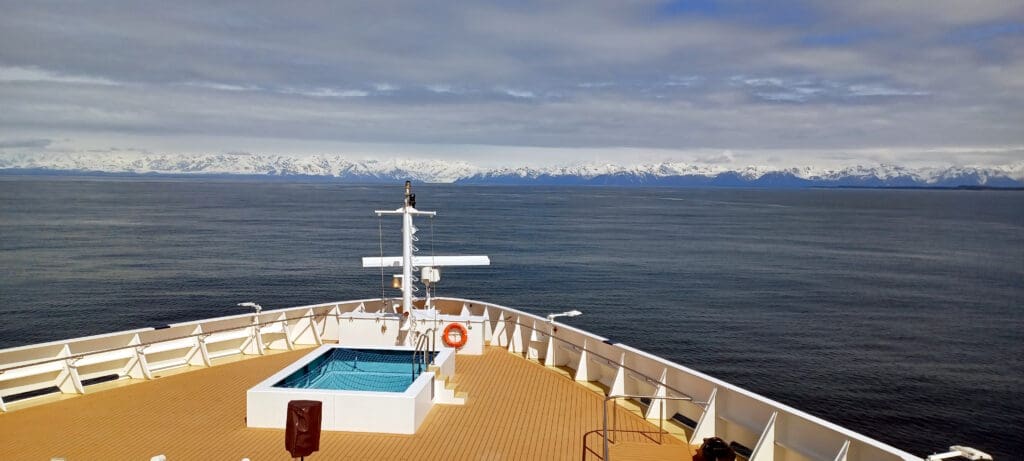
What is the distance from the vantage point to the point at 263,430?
11.9m

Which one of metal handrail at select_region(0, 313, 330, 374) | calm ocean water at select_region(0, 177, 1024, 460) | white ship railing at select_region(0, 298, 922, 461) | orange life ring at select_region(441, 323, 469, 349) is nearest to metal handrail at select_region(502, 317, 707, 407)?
white ship railing at select_region(0, 298, 922, 461)

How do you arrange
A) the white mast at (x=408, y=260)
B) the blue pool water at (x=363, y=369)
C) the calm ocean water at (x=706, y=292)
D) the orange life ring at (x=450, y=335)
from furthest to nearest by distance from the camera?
the calm ocean water at (x=706, y=292) → the orange life ring at (x=450, y=335) → the white mast at (x=408, y=260) → the blue pool water at (x=363, y=369)

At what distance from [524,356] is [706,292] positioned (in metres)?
39.8

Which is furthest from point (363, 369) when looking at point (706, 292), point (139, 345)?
point (706, 292)

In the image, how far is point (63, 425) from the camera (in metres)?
11.8

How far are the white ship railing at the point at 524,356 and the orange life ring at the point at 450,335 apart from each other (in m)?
0.24

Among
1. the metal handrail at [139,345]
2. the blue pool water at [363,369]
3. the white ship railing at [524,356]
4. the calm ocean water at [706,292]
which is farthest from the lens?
the calm ocean water at [706,292]

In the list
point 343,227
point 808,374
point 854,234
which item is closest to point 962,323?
point 808,374

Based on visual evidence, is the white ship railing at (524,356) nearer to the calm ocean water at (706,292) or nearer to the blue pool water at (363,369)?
the blue pool water at (363,369)

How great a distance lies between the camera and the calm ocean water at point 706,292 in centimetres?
3278

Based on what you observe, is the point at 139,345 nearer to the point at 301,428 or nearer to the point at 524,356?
the point at 301,428

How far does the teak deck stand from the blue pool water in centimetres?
137

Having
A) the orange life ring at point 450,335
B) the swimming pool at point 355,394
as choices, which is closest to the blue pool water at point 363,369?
the swimming pool at point 355,394

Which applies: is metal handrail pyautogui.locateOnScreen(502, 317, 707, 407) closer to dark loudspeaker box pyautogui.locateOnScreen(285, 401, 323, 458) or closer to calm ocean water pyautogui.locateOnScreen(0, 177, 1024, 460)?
dark loudspeaker box pyautogui.locateOnScreen(285, 401, 323, 458)
